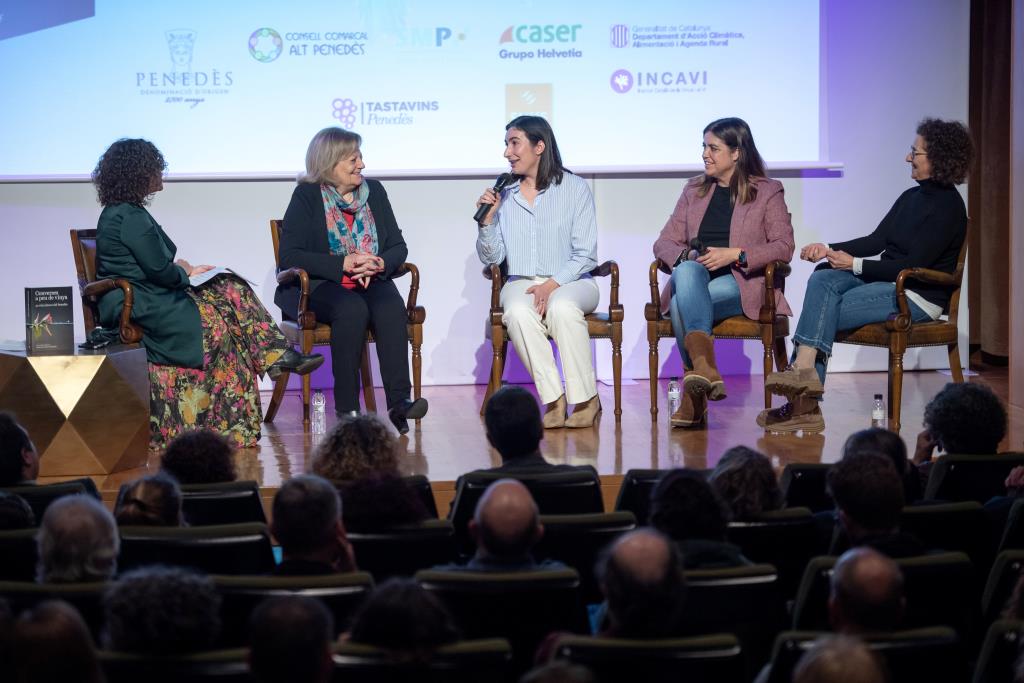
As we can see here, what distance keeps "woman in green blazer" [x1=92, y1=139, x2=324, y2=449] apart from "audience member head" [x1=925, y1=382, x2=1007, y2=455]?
98.9 inches

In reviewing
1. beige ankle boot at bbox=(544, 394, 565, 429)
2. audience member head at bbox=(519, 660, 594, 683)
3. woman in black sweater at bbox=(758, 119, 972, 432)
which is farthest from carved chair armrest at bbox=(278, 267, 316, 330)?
audience member head at bbox=(519, 660, 594, 683)

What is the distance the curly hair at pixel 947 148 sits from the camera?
4.97 meters

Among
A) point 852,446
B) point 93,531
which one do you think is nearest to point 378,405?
point 852,446

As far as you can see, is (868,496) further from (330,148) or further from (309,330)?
(330,148)

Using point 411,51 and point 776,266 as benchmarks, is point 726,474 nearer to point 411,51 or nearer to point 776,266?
point 776,266

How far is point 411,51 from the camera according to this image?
6199mm

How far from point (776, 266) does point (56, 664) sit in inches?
151

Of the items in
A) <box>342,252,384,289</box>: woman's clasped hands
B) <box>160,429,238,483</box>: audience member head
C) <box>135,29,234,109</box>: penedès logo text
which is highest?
<box>135,29,234,109</box>: penedès logo text

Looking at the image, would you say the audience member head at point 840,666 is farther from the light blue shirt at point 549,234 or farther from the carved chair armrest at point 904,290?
the light blue shirt at point 549,234

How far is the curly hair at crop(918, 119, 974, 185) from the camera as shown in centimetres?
497

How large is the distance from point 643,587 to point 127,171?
3.41 m

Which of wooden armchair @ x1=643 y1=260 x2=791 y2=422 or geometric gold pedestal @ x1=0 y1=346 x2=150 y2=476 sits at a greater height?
wooden armchair @ x1=643 y1=260 x2=791 y2=422

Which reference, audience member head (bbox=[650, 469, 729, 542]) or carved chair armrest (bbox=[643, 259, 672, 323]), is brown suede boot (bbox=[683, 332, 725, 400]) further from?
audience member head (bbox=[650, 469, 729, 542])

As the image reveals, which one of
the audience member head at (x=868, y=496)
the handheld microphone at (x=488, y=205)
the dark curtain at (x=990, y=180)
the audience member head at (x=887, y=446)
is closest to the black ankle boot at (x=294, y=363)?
the handheld microphone at (x=488, y=205)
